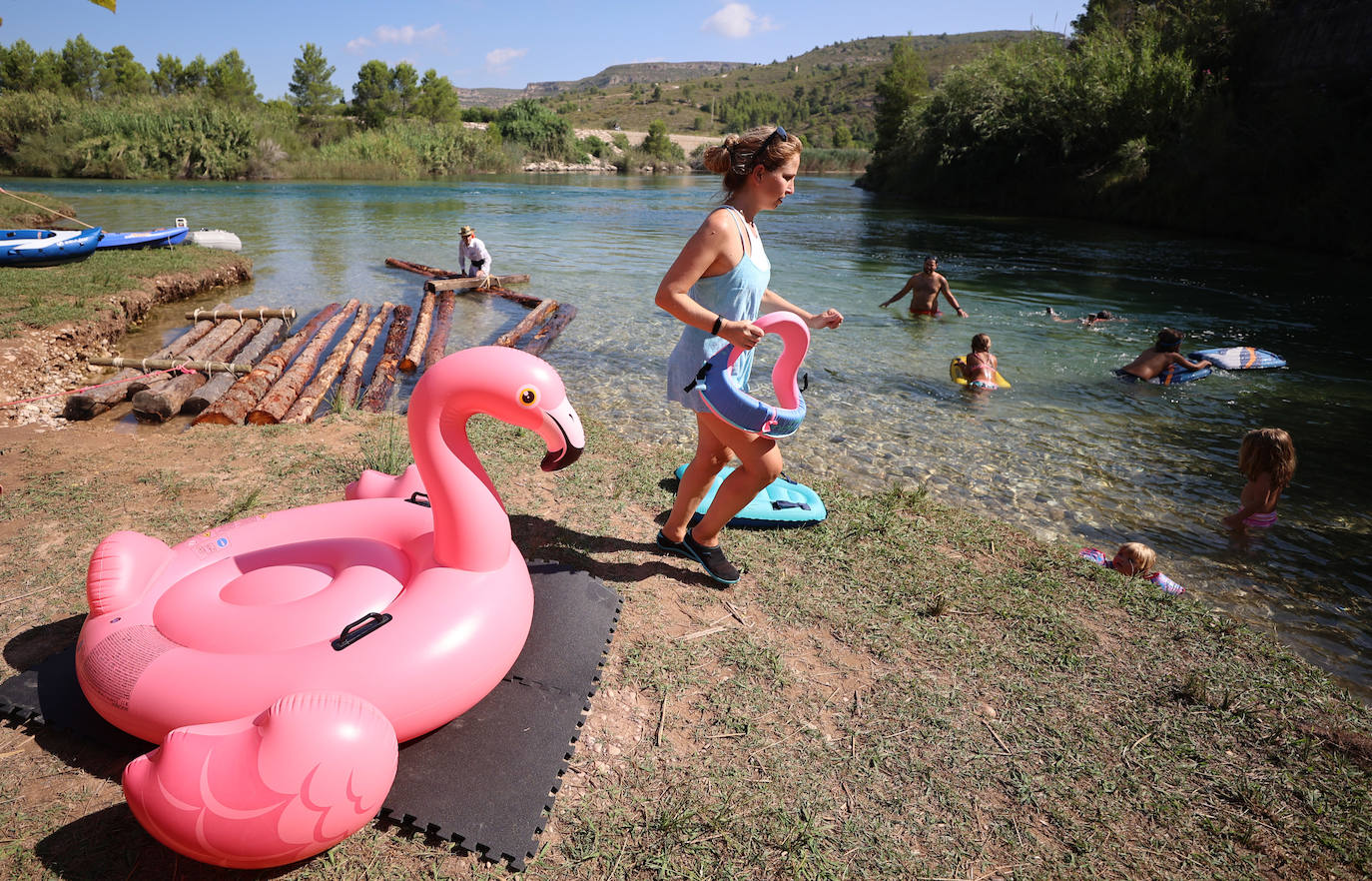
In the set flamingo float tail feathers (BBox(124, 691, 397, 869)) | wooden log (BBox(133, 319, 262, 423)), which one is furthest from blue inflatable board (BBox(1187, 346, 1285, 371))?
wooden log (BBox(133, 319, 262, 423))

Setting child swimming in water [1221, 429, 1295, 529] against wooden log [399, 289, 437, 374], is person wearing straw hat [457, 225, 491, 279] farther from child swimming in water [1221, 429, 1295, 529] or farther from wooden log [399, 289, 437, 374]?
child swimming in water [1221, 429, 1295, 529]

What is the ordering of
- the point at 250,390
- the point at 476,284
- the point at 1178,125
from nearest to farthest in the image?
the point at 250,390 → the point at 476,284 → the point at 1178,125

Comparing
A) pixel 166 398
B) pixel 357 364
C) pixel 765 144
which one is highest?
pixel 765 144

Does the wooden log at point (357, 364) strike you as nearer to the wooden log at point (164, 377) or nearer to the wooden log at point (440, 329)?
the wooden log at point (440, 329)

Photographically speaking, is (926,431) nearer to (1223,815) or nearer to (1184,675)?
(1184,675)

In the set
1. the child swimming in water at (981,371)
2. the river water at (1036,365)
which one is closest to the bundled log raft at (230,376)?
the river water at (1036,365)

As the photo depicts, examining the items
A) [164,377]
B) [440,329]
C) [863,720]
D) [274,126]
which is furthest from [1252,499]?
[274,126]

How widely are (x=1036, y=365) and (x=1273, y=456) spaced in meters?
5.44

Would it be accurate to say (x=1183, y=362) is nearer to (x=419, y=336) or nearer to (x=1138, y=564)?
(x=1138, y=564)

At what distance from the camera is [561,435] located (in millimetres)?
3068

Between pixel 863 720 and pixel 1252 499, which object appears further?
pixel 1252 499

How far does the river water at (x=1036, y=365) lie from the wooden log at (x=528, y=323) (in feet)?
1.91

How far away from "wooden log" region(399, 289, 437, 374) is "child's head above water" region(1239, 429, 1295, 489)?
9.71 m

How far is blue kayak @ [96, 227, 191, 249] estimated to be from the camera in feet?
52.5
